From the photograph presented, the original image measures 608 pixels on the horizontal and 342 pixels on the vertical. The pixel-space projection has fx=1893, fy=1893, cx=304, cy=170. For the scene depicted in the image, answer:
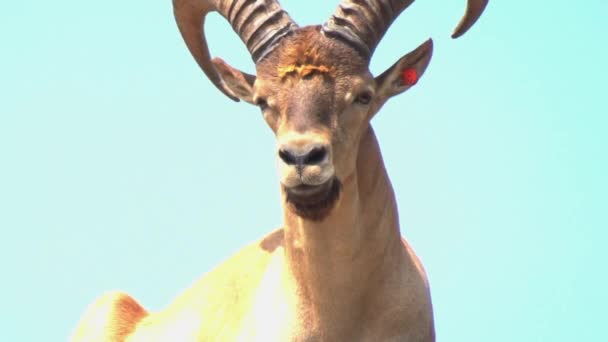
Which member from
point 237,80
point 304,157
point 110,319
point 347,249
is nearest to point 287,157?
point 304,157

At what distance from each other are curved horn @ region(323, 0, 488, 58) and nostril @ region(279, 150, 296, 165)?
1681 mm

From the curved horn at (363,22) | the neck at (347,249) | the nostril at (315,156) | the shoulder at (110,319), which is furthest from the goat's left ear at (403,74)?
the shoulder at (110,319)

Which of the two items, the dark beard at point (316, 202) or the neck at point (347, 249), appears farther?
the neck at point (347, 249)

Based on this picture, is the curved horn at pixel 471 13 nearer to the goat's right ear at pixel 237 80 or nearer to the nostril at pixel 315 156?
the goat's right ear at pixel 237 80

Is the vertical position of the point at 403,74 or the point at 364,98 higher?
the point at 403,74

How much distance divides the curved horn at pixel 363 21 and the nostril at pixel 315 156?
1.60m

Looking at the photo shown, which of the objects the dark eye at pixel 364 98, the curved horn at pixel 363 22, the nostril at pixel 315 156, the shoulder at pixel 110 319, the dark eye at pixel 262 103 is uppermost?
the curved horn at pixel 363 22

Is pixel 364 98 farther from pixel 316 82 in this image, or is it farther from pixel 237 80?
pixel 237 80

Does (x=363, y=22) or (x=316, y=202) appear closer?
(x=316, y=202)

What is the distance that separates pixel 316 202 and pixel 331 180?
28 cm

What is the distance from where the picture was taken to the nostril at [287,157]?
16.7 meters

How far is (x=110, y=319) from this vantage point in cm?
2178

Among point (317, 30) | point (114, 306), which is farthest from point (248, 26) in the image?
point (114, 306)

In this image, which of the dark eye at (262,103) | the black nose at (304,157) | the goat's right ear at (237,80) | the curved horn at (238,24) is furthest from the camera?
the goat's right ear at (237,80)
